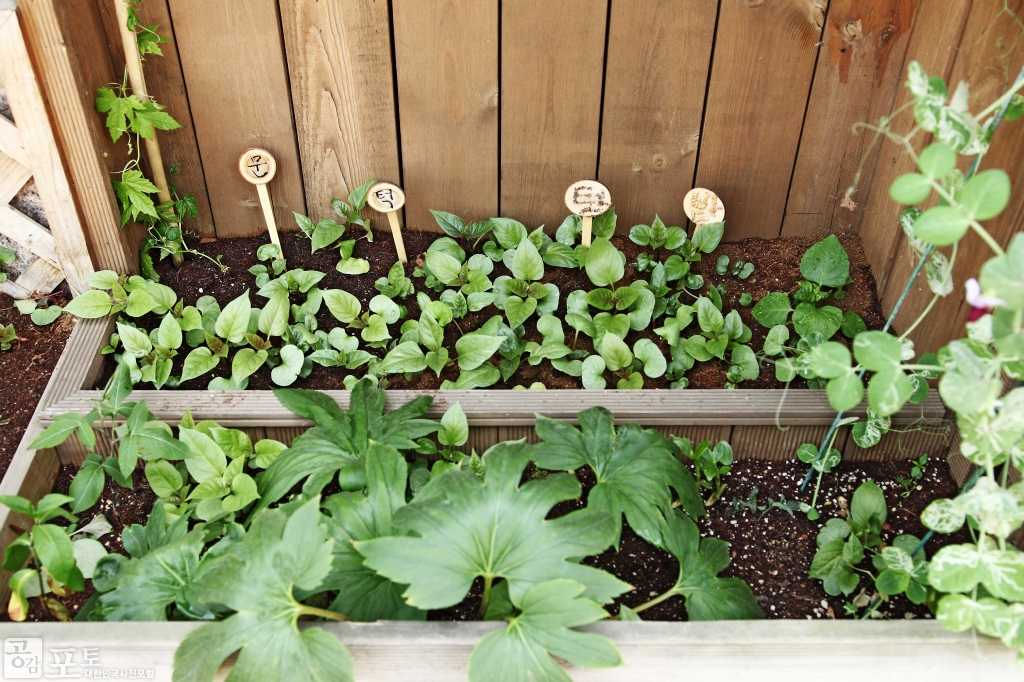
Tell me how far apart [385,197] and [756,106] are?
909 millimetres

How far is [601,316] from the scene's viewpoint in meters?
1.80

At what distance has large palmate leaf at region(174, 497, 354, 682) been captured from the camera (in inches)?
44.7

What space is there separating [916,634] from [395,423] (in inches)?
37.8

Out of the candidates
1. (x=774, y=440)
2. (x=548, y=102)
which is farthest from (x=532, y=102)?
(x=774, y=440)

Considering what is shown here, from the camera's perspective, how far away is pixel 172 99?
6.09 feet

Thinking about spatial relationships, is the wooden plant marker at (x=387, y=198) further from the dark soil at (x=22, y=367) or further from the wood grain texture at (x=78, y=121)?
the dark soil at (x=22, y=367)

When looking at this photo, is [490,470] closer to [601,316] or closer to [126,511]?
[601,316]

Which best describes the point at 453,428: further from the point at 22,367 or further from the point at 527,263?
the point at 22,367

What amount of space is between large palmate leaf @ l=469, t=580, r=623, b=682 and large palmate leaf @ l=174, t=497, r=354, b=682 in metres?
0.20

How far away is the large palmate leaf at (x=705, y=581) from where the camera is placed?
1.34 m

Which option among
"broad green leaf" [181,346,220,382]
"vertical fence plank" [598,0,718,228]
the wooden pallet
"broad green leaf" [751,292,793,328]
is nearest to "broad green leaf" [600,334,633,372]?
"broad green leaf" [751,292,793,328]

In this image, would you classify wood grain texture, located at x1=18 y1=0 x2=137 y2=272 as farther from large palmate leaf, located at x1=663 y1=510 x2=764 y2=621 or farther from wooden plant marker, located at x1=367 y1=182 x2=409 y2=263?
large palmate leaf, located at x1=663 y1=510 x2=764 y2=621

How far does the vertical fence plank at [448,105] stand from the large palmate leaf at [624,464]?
2.54ft

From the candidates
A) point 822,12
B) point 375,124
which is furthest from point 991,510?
point 375,124
